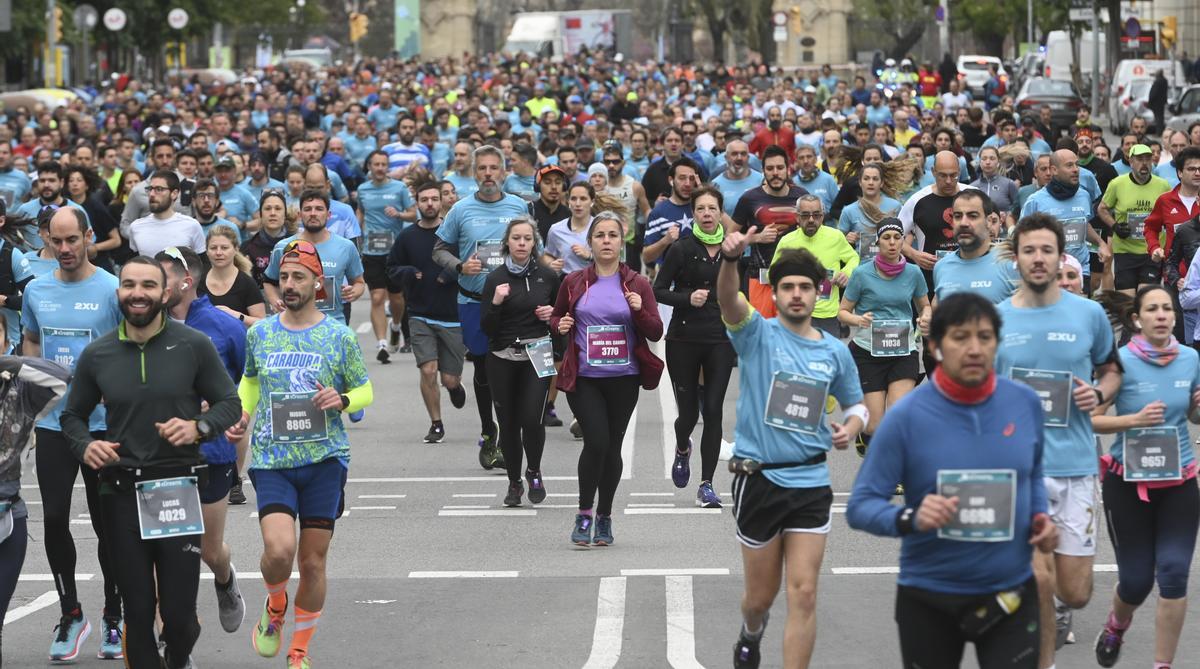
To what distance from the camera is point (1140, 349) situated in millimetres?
8547

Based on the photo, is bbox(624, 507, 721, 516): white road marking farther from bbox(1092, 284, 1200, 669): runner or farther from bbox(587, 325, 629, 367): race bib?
bbox(1092, 284, 1200, 669): runner

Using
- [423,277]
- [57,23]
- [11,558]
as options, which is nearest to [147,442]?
[11,558]

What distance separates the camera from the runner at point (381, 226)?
2034 cm

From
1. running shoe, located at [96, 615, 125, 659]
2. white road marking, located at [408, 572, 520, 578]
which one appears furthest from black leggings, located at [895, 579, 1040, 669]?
white road marking, located at [408, 572, 520, 578]

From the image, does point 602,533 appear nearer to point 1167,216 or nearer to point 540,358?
point 540,358

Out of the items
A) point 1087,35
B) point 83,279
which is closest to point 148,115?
point 83,279

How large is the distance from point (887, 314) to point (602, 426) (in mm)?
2358

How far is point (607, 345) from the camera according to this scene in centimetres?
1156

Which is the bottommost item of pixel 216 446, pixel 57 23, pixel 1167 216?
pixel 216 446

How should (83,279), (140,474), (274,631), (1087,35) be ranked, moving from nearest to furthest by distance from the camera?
(140,474) → (274,631) → (83,279) → (1087,35)

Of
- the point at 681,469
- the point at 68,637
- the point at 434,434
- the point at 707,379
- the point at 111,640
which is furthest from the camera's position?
the point at 434,434

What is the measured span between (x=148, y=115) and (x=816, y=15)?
76.5 meters

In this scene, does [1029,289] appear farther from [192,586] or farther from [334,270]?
[334,270]

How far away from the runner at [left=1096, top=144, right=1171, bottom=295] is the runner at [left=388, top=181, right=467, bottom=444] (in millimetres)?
5522
